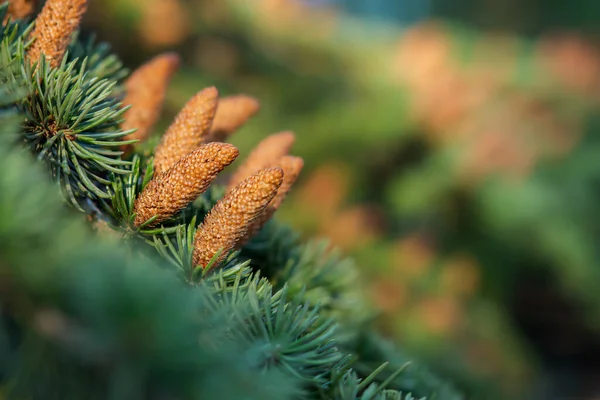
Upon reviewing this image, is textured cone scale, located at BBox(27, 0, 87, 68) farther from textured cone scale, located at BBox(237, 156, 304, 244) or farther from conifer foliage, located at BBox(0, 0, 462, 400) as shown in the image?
textured cone scale, located at BBox(237, 156, 304, 244)

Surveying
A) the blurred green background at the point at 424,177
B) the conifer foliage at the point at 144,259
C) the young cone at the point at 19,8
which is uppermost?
the young cone at the point at 19,8

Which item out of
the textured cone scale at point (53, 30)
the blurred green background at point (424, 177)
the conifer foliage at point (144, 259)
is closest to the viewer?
the conifer foliage at point (144, 259)

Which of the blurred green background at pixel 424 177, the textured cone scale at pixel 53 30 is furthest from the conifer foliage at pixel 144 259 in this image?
the blurred green background at pixel 424 177

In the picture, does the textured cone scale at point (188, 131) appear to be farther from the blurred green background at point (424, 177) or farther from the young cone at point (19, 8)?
the blurred green background at point (424, 177)

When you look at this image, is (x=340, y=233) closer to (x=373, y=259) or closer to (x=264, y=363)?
(x=373, y=259)

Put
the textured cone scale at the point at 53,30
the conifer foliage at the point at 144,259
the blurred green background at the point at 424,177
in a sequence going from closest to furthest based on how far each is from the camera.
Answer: the conifer foliage at the point at 144,259
the textured cone scale at the point at 53,30
the blurred green background at the point at 424,177

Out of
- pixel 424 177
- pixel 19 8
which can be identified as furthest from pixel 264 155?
pixel 424 177

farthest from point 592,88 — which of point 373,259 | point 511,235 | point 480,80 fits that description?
point 373,259
